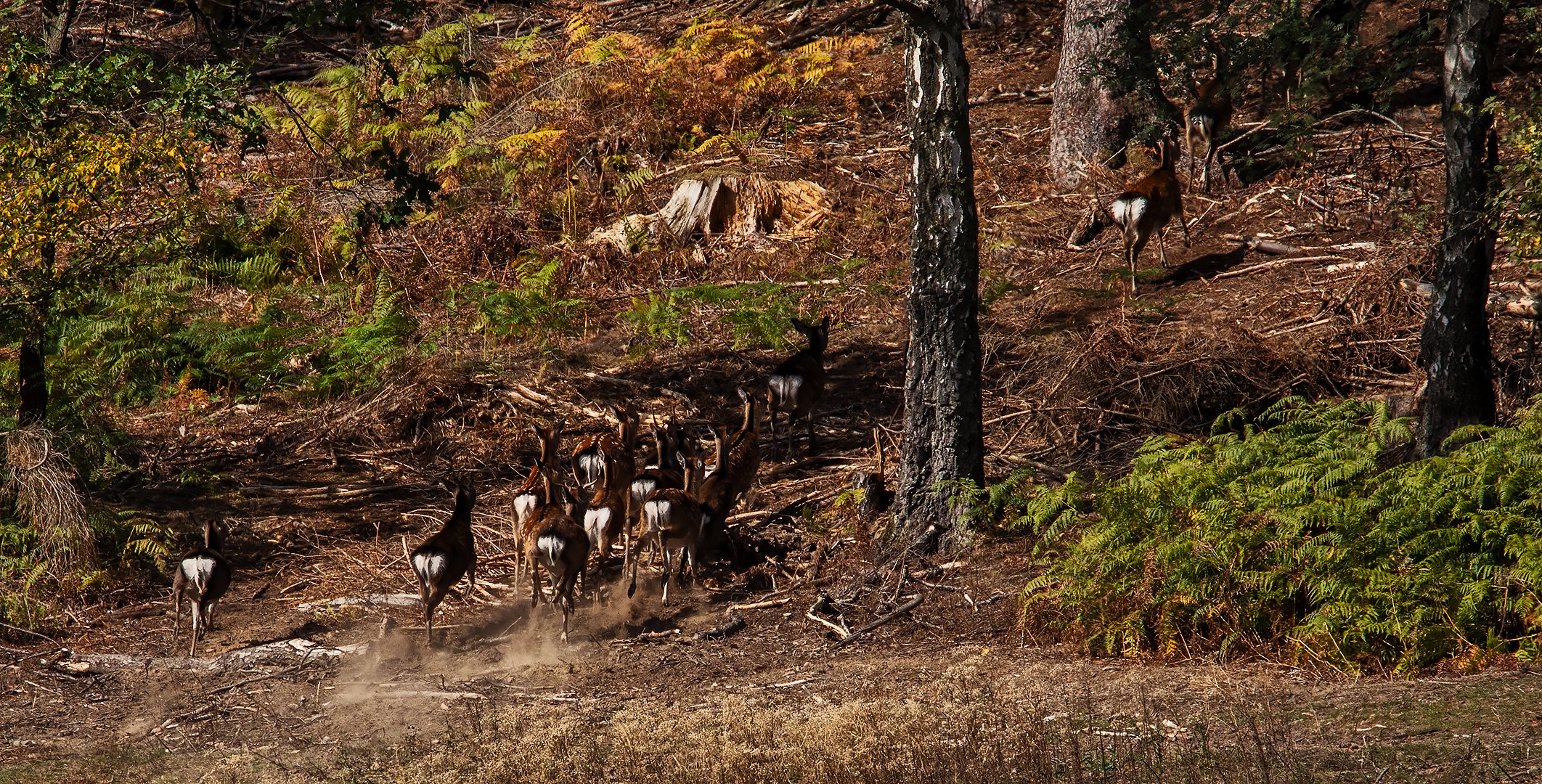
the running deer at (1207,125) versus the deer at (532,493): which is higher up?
the running deer at (1207,125)

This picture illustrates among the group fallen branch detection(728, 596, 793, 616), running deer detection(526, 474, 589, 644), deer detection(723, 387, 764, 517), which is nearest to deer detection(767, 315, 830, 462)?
deer detection(723, 387, 764, 517)

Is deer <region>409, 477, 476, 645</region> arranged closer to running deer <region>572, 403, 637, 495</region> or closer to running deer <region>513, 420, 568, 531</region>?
running deer <region>513, 420, 568, 531</region>

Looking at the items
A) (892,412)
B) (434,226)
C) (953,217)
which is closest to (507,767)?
(953,217)

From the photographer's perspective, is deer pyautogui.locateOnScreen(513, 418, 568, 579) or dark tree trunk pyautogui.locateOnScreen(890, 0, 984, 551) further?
deer pyautogui.locateOnScreen(513, 418, 568, 579)

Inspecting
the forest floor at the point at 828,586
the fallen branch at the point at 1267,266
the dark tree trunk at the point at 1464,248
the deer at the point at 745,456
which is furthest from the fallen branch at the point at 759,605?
the fallen branch at the point at 1267,266

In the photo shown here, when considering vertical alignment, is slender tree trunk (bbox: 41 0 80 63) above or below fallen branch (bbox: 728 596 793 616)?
above

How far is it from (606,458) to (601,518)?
1.14 metres

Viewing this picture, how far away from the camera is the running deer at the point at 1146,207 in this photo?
14.4 metres

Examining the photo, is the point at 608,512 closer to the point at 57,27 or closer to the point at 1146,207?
the point at 1146,207

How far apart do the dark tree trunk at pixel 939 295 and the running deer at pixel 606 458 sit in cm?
257

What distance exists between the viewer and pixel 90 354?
618 inches

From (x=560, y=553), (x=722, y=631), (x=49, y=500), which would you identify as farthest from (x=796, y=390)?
(x=49, y=500)

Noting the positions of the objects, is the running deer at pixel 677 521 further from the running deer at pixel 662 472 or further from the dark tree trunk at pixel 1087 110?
the dark tree trunk at pixel 1087 110

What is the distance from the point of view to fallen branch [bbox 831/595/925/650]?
9.48 metres
